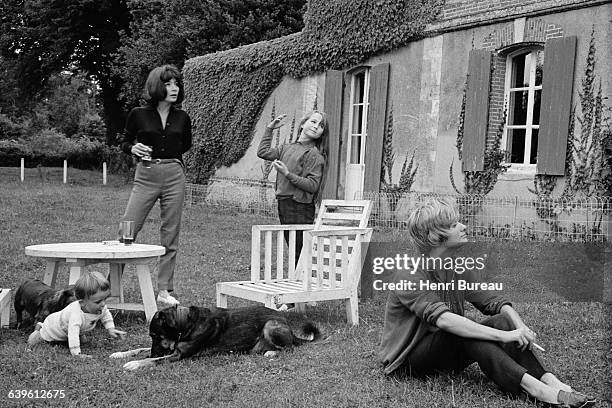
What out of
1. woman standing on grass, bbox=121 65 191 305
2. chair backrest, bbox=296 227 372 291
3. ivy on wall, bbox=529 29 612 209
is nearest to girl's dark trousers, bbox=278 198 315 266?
chair backrest, bbox=296 227 372 291

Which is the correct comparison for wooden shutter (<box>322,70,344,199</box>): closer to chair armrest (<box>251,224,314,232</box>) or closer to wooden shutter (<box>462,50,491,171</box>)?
wooden shutter (<box>462,50,491,171</box>)

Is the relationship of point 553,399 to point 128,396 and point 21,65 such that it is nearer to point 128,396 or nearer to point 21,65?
point 128,396

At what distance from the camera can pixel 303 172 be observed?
6.58m

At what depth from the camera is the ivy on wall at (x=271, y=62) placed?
1328 cm

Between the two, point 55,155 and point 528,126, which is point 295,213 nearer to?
point 528,126

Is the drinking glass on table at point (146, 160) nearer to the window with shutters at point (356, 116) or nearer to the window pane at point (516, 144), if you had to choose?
the window pane at point (516, 144)

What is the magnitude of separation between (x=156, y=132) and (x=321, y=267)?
6.04 feet

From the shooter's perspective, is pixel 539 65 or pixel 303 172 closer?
pixel 303 172

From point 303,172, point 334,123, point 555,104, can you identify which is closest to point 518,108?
point 555,104

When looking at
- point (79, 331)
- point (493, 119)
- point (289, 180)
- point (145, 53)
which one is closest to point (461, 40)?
point (493, 119)

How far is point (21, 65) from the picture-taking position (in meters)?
29.9

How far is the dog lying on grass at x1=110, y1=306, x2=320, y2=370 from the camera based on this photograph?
4.57 m

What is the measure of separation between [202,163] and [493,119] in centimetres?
910

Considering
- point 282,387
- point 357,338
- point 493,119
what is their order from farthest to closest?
1. point 493,119
2. point 357,338
3. point 282,387
